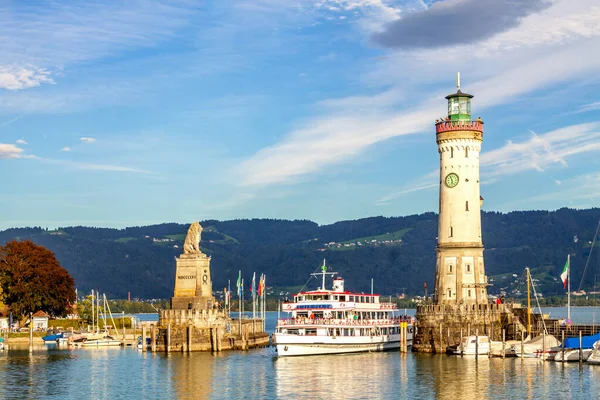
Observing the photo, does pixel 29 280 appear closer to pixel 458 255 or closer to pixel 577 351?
pixel 458 255

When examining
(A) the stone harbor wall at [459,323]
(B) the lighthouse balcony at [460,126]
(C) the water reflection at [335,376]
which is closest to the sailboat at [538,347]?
(A) the stone harbor wall at [459,323]

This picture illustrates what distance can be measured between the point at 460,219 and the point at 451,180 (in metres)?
4.15

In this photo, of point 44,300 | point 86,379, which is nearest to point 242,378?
point 86,379

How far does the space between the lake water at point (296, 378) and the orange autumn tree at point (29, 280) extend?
111ft

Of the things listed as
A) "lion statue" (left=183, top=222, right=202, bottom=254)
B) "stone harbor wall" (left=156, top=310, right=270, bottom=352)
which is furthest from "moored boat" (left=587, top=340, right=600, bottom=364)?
"lion statue" (left=183, top=222, right=202, bottom=254)

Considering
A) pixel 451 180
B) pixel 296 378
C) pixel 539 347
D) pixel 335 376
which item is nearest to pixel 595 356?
pixel 539 347

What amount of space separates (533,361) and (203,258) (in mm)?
39143

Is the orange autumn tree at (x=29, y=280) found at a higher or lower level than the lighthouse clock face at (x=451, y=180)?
A: lower

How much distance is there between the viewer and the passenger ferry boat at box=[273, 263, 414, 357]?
331ft

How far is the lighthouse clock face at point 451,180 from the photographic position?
100438 mm

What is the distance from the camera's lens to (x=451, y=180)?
10069 cm

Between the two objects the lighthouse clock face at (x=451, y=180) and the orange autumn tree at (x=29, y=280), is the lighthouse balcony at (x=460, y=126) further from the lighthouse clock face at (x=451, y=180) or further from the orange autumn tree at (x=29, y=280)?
the orange autumn tree at (x=29, y=280)

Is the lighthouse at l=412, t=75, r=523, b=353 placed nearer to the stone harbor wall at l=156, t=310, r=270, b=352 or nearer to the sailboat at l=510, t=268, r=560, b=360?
the sailboat at l=510, t=268, r=560, b=360

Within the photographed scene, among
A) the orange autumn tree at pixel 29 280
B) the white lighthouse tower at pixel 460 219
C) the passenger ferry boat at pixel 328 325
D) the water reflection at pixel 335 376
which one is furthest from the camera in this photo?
the orange autumn tree at pixel 29 280
